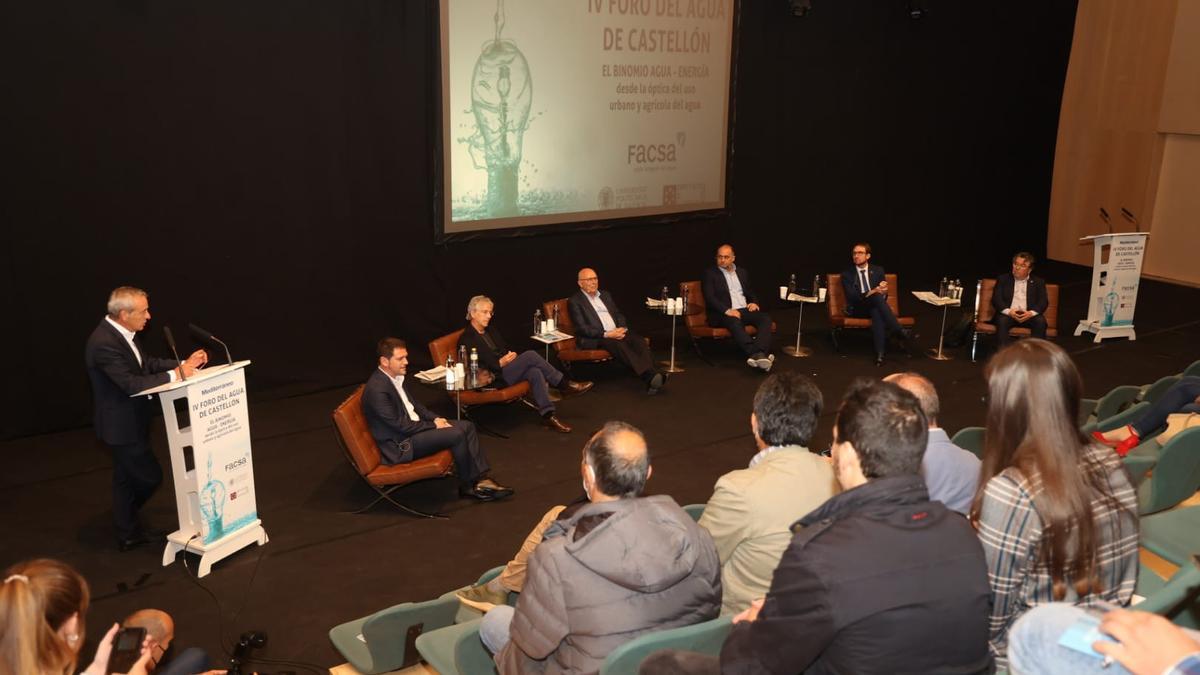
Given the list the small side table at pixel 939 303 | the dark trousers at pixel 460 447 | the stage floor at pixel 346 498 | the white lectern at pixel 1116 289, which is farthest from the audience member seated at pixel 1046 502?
the white lectern at pixel 1116 289

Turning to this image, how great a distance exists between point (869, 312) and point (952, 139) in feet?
13.7

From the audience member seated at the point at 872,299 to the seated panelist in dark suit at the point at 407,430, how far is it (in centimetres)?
452

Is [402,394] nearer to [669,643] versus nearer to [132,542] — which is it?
[132,542]

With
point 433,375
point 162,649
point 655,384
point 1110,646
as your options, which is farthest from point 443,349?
point 1110,646

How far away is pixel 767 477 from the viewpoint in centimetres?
307

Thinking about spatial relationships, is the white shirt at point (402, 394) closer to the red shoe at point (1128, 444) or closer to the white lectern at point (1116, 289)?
the red shoe at point (1128, 444)

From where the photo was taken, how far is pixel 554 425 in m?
7.37

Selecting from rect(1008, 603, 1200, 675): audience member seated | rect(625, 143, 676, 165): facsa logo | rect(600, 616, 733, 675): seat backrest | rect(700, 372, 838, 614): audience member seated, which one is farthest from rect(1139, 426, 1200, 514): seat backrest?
rect(625, 143, 676, 165): facsa logo

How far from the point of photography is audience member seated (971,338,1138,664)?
2428 mm

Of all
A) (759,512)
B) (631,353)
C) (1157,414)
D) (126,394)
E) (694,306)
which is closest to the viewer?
(759,512)

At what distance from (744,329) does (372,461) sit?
4199 millimetres

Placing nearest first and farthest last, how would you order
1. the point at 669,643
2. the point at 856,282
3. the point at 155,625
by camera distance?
1. the point at 669,643
2. the point at 155,625
3. the point at 856,282

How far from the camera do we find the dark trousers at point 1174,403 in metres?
5.40

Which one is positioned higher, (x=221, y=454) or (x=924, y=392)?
(x=924, y=392)
